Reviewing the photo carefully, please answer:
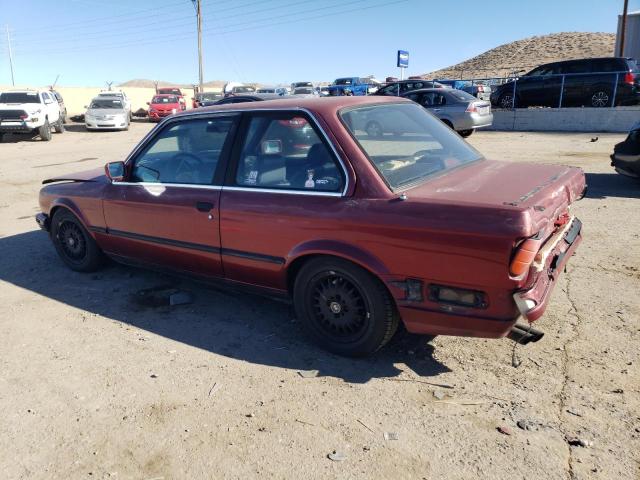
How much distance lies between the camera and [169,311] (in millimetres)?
4312

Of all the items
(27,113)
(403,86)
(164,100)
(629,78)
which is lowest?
(27,113)

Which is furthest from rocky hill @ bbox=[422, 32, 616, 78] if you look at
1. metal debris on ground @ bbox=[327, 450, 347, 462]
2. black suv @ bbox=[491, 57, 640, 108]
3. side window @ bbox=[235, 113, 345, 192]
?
metal debris on ground @ bbox=[327, 450, 347, 462]

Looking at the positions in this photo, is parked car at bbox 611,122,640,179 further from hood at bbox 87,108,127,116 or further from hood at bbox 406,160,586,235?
hood at bbox 87,108,127,116

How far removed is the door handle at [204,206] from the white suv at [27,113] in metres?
18.9

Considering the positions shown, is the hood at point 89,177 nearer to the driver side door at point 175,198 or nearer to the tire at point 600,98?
the driver side door at point 175,198

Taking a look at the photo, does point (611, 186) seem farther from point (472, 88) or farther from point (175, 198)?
point (472, 88)

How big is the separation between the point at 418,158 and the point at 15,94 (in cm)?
2153

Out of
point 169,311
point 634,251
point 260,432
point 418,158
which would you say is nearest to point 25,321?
point 169,311

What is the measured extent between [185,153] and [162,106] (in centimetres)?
2705

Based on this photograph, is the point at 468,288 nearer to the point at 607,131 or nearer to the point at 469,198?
the point at 469,198

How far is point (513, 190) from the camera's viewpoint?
10.1 feet

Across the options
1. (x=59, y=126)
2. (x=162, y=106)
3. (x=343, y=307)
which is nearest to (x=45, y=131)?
(x=59, y=126)

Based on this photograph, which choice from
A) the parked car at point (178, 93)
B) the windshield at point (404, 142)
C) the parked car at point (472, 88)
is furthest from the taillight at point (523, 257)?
the parked car at point (178, 93)

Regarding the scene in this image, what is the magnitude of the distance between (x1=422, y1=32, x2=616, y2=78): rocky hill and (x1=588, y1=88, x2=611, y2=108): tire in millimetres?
41631
